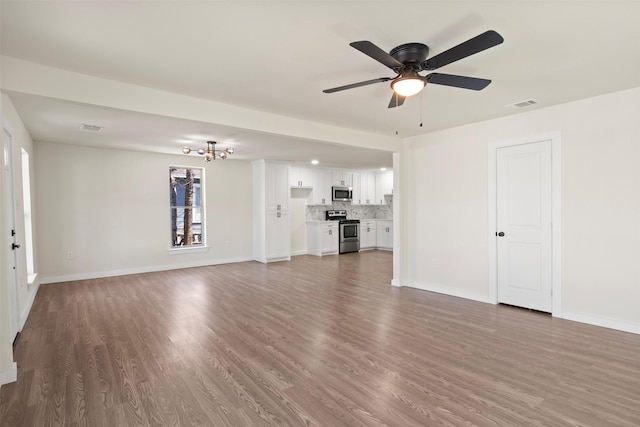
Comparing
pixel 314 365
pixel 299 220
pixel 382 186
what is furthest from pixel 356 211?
A: pixel 314 365

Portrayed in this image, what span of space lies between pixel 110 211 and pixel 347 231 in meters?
5.74

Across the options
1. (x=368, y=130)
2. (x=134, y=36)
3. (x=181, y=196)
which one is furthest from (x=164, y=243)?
(x=134, y=36)

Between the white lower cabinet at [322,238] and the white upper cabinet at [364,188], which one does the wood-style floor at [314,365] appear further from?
the white upper cabinet at [364,188]

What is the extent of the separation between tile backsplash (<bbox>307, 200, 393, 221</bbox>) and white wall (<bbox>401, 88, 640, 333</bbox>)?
16.6 ft

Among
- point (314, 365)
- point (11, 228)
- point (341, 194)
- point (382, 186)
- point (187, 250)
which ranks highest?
point (382, 186)

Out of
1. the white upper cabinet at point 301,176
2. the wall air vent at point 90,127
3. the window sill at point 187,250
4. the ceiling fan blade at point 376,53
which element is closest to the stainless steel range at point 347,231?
the white upper cabinet at point 301,176

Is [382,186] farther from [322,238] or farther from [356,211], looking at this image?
[322,238]

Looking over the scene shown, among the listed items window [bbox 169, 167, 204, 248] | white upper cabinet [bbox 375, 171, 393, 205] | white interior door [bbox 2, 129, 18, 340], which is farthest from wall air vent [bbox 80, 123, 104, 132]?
white upper cabinet [bbox 375, 171, 393, 205]

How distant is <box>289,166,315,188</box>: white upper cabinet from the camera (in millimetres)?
8719

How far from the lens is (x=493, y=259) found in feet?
14.6

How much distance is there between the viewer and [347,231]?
9359 millimetres

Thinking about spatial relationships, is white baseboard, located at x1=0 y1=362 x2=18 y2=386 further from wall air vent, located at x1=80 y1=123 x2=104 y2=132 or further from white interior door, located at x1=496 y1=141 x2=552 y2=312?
white interior door, located at x1=496 y1=141 x2=552 y2=312

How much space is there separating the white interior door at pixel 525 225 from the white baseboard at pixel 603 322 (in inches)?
9.8

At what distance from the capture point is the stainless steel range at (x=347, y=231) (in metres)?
9.24
